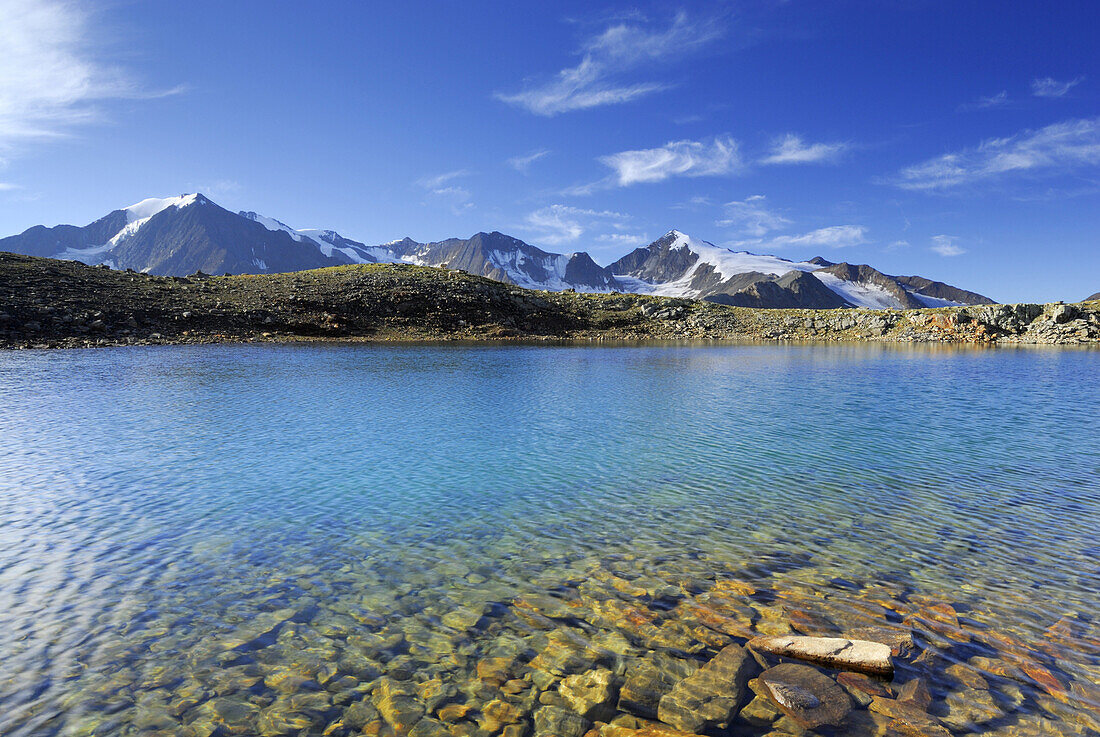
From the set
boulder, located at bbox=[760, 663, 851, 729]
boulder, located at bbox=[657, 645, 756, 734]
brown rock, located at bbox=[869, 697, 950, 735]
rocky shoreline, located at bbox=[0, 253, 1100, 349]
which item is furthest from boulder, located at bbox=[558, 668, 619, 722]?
rocky shoreline, located at bbox=[0, 253, 1100, 349]

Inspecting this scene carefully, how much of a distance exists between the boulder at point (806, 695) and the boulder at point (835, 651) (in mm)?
255

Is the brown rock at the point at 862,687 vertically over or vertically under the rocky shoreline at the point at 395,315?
under

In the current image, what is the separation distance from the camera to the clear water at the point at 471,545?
767cm

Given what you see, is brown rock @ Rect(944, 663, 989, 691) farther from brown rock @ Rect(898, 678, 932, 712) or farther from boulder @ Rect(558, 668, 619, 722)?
boulder @ Rect(558, 668, 619, 722)

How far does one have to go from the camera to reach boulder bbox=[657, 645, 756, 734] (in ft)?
22.8

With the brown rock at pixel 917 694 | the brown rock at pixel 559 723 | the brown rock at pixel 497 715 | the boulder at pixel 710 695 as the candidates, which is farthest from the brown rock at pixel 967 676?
the brown rock at pixel 497 715

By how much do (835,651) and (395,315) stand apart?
95.7m

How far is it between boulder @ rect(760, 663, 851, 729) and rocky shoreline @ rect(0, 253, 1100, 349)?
79170 mm

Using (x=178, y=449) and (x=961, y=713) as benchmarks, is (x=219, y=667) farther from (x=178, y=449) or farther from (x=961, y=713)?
(x=178, y=449)

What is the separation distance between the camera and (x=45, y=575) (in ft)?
35.0

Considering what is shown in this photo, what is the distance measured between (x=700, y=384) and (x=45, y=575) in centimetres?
3744

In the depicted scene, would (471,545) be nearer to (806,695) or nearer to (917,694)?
(806,695)

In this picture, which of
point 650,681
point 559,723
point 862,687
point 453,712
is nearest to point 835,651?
point 862,687

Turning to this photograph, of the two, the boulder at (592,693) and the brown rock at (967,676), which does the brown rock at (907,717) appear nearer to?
the brown rock at (967,676)
